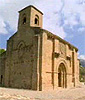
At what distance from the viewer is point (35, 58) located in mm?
19250

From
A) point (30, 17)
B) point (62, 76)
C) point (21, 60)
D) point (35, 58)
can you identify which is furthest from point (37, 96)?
point (30, 17)

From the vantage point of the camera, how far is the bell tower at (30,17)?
892 inches

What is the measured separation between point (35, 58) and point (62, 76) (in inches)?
276

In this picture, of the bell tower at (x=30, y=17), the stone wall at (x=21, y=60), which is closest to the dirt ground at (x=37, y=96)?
the stone wall at (x=21, y=60)

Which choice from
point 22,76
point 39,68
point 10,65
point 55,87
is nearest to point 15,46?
point 10,65

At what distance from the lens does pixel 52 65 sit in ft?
68.3

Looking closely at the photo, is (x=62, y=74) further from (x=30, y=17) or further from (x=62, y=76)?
(x=30, y=17)

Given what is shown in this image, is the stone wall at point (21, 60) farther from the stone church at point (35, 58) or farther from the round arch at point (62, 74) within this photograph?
the round arch at point (62, 74)

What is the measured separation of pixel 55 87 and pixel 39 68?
3.93 meters

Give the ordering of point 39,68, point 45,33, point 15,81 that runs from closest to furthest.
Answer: point 39,68 → point 45,33 → point 15,81

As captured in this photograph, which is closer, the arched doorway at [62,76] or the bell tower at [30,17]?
the bell tower at [30,17]

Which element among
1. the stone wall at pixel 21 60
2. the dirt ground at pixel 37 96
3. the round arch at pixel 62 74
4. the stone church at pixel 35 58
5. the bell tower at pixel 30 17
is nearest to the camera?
the dirt ground at pixel 37 96

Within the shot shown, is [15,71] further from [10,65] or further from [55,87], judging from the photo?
[55,87]

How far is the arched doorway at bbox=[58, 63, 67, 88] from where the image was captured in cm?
2366
